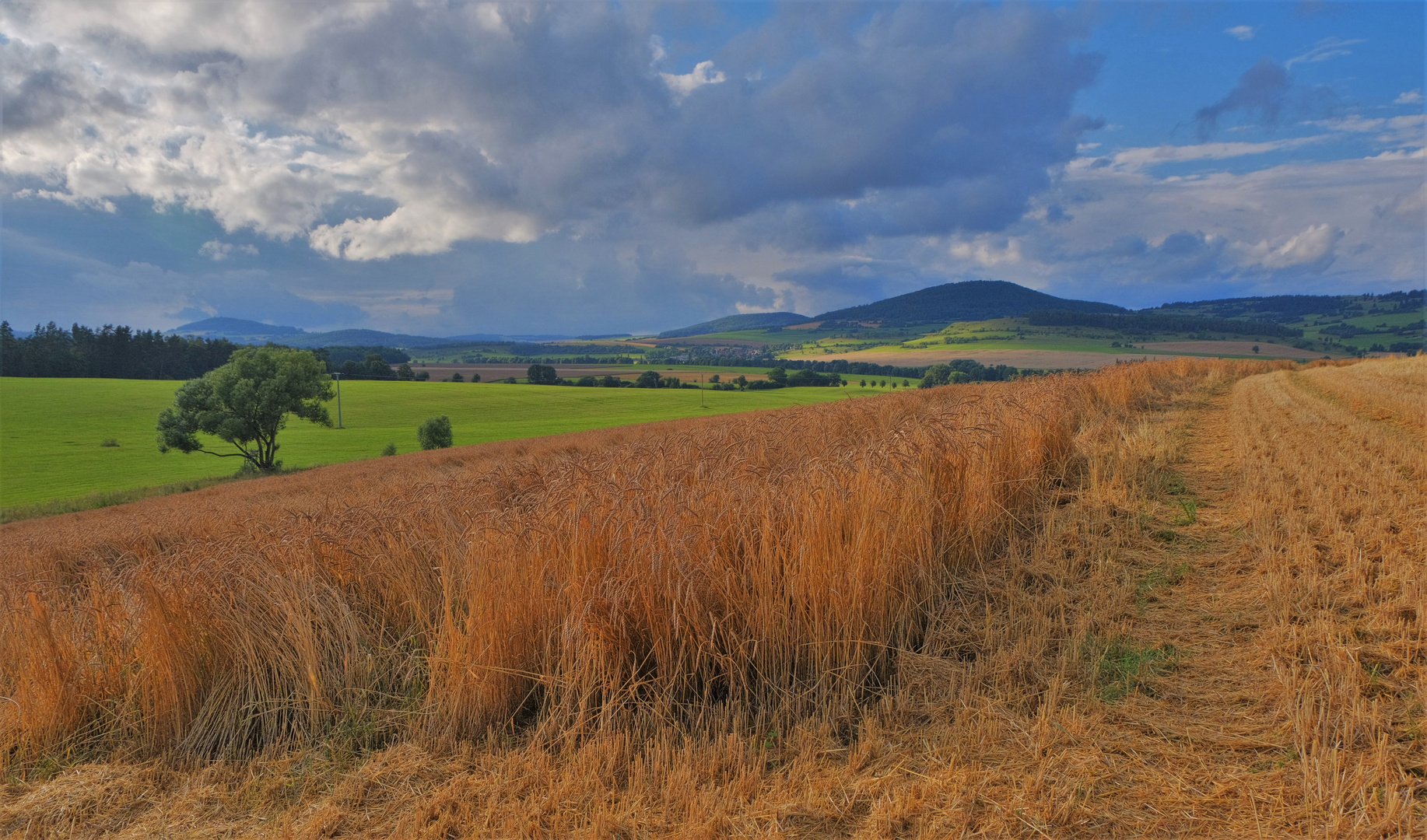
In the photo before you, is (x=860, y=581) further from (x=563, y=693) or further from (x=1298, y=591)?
(x=1298, y=591)

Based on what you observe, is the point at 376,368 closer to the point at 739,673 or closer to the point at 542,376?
the point at 542,376

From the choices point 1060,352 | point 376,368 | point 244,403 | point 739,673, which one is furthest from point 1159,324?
point 739,673

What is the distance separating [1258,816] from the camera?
2463mm

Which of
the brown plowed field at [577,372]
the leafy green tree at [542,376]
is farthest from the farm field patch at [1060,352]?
the leafy green tree at [542,376]

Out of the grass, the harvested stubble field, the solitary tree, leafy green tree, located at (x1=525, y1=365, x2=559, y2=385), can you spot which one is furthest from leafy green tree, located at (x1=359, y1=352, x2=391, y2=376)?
the grass

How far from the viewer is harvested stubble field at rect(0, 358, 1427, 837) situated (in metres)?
2.71

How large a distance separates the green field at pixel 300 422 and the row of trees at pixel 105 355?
1483 centimetres

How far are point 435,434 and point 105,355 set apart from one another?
84710mm

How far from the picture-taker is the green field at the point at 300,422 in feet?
163

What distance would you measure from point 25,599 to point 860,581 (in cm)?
586

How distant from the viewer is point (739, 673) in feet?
12.0

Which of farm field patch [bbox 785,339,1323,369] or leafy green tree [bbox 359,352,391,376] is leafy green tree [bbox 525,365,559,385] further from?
farm field patch [bbox 785,339,1323,369]

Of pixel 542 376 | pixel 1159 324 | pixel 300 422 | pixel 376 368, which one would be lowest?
pixel 300 422

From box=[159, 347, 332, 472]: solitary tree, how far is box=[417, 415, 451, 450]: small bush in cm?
958
